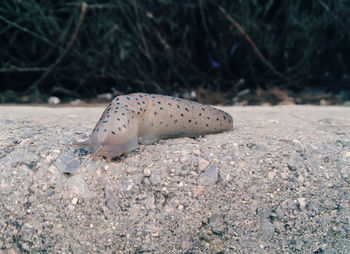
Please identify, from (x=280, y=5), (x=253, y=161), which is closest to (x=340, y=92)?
(x=280, y=5)

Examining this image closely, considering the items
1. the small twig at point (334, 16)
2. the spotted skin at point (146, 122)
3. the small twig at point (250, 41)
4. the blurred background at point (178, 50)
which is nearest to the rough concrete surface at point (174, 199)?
the spotted skin at point (146, 122)

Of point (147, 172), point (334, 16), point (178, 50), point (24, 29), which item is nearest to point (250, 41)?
point (178, 50)

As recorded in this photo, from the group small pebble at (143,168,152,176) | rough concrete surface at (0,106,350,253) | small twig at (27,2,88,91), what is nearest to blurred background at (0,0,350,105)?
small twig at (27,2,88,91)

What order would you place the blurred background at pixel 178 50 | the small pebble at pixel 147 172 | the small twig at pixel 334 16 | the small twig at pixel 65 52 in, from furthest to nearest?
the blurred background at pixel 178 50 → the small twig at pixel 334 16 → the small twig at pixel 65 52 → the small pebble at pixel 147 172

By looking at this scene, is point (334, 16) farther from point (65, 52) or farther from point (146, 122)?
point (65, 52)

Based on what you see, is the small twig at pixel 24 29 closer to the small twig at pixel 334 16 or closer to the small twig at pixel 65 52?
the small twig at pixel 65 52
